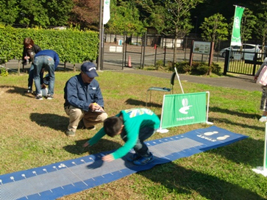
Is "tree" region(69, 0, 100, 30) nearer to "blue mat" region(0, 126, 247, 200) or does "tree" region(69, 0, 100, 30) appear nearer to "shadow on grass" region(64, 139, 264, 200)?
"blue mat" region(0, 126, 247, 200)

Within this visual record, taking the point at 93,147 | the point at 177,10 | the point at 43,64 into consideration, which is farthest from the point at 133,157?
the point at 177,10

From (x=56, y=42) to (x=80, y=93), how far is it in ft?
29.6

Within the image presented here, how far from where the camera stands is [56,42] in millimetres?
13469

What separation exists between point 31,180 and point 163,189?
1721 mm

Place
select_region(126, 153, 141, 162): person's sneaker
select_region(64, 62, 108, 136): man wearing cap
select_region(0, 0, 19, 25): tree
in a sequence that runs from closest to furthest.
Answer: select_region(126, 153, 141, 162): person's sneaker
select_region(64, 62, 108, 136): man wearing cap
select_region(0, 0, 19, 25): tree

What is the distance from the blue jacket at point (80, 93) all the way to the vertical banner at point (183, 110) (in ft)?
4.63

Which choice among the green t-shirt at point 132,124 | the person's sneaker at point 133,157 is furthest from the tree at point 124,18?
the green t-shirt at point 132,124

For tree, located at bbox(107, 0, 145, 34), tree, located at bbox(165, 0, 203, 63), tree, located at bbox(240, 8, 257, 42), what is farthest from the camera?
tree, located at bbox(107, 0, 145, 34)

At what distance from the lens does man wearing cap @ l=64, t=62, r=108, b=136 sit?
16.5 ft

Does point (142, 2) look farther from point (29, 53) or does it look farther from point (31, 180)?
point (31, 180)

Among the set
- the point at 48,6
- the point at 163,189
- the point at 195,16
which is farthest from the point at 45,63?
the point at 195,16

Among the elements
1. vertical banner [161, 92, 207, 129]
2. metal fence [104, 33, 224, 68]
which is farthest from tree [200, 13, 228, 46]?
vertical banner [161, 92, 207, 129]

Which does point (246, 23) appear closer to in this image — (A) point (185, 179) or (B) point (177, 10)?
(B) point (177, 10)

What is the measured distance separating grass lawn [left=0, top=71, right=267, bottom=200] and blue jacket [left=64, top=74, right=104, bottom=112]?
671mm
